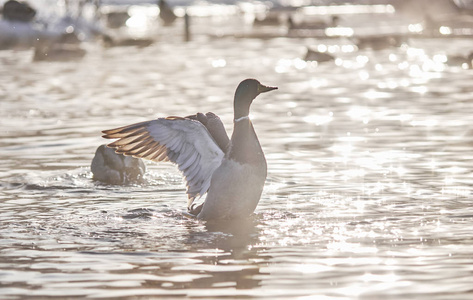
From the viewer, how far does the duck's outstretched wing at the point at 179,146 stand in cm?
998

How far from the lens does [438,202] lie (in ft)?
34.2

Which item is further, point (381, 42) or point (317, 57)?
point (381, 42)

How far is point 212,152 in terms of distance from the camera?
33.1 feet

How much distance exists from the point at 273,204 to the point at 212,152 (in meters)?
1.10

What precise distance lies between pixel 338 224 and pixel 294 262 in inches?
61.7

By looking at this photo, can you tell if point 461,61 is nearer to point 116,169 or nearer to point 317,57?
point 317,57

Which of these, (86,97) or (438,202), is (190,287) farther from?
(86,97)

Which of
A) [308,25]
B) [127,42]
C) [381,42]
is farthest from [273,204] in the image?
[308,25]

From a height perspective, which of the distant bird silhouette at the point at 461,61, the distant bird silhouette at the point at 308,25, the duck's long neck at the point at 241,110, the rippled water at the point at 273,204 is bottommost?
the rippled water at the point at 273,204

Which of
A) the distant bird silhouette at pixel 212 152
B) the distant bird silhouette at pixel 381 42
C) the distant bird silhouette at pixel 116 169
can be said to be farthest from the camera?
the distant bird silhouette at pixel 381 42

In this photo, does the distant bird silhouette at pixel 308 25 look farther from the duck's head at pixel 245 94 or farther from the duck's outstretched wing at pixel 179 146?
the duck's head at pixel 245 94

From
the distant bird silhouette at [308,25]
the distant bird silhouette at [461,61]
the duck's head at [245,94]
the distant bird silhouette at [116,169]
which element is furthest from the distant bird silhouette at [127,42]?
the duck's head at [245,94]

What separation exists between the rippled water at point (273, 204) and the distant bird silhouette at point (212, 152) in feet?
0.99

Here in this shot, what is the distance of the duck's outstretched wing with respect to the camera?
9.98m
